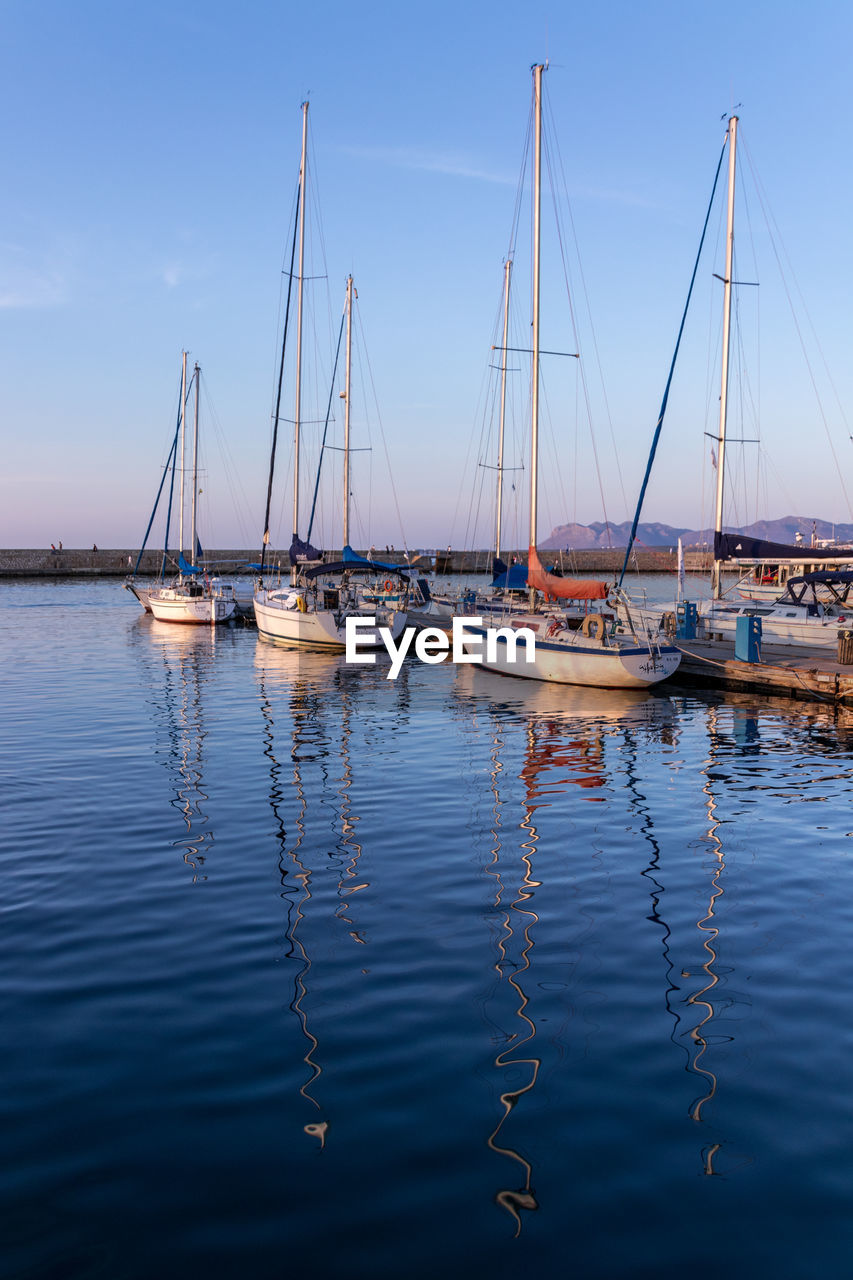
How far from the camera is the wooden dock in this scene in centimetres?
2397

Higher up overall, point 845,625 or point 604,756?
point 845,625

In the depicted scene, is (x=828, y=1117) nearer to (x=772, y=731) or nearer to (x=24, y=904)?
(x=24, y=904)

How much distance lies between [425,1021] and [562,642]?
65.6ft

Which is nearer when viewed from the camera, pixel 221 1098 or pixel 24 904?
pixel 221 1098

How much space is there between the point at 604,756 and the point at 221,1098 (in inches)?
506

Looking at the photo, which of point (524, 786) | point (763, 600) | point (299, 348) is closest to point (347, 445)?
point (299, 348)

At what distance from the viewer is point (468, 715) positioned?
75.3ft

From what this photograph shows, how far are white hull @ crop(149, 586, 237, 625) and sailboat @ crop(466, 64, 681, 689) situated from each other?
22.6 meters

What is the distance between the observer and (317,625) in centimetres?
3694

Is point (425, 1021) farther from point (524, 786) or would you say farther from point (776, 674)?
point (776, 674)

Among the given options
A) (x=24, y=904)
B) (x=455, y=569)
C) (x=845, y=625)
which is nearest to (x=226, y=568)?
(x=455, y=569)

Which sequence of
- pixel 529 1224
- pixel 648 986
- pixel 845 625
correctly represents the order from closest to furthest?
pixel 529 1224 → pixel 648 986 → pixel 845 625

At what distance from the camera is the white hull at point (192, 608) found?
4975cm
